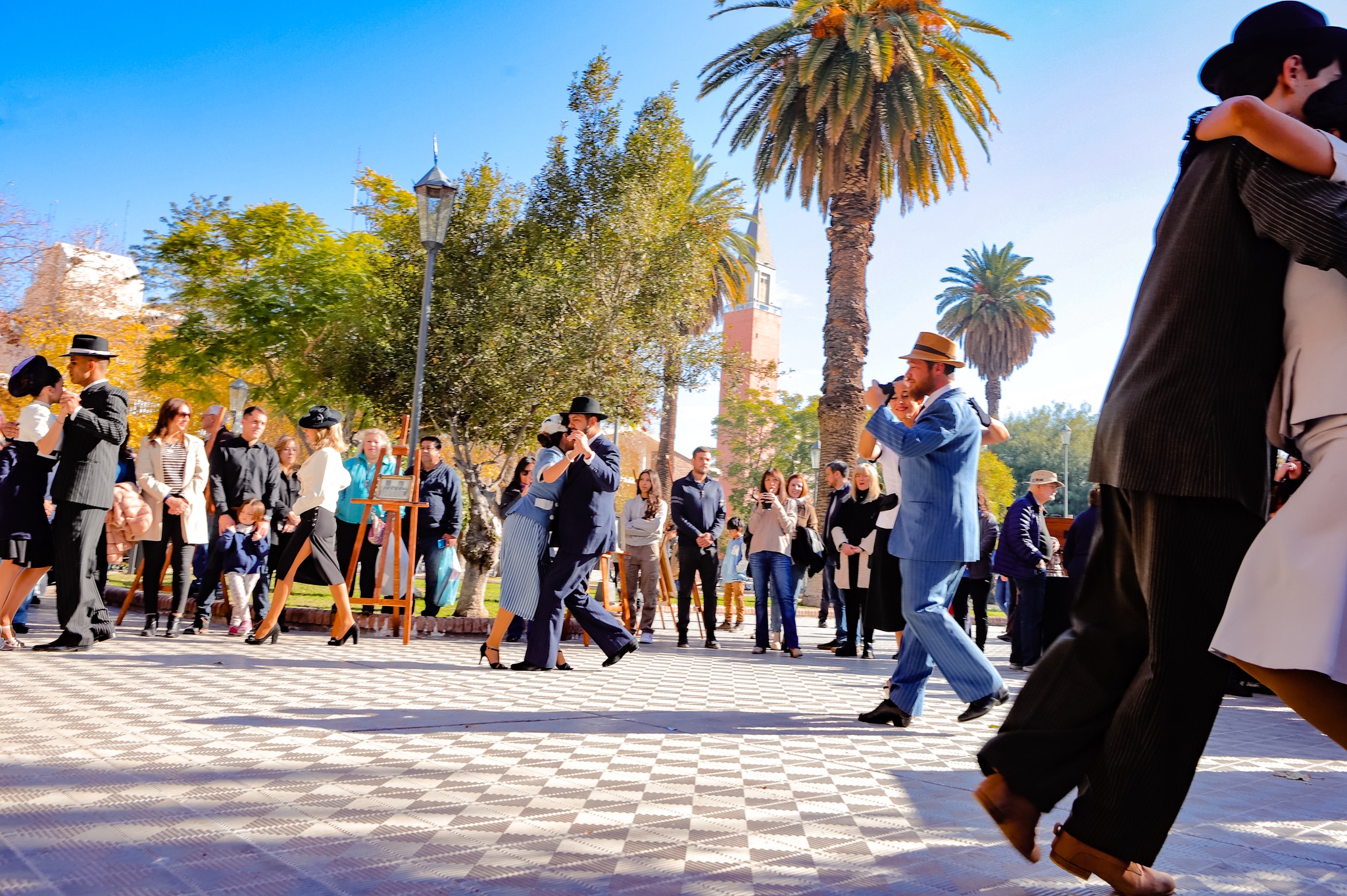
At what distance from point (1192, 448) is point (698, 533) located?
30.6 feet

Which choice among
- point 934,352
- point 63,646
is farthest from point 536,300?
point 934,352

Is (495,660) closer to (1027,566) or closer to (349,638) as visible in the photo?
(349,638)

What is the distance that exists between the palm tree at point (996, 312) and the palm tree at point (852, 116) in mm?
31725

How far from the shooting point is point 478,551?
13.6m

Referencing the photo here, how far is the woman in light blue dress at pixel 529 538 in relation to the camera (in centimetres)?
794

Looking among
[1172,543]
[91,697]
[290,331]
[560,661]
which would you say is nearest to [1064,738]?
[1172,543]

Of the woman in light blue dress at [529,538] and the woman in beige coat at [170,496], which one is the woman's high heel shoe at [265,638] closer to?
the woman in beige coat at [170,496]

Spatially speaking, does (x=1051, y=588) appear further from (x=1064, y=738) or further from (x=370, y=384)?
(x=370, y=384)

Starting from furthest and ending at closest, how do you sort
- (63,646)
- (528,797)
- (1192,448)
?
(63,646) → (528,797) → (1192,448)

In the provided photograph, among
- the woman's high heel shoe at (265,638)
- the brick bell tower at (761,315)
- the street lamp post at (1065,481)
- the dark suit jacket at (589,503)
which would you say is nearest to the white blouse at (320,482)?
the woman's high heel shoe at (265,638)

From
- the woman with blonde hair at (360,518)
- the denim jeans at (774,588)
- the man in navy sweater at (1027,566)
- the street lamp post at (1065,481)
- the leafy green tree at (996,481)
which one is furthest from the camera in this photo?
the street lamp post at (1065,481)

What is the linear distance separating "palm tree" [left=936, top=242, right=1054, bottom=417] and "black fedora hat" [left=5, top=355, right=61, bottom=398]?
48613 mm

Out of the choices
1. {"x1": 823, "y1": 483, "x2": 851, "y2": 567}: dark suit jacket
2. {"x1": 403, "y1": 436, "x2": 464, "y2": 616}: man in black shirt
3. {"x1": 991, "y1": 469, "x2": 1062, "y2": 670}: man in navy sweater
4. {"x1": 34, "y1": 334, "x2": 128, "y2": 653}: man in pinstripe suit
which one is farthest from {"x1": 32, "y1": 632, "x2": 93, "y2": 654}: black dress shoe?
{"x1": 991, "y1": 469, "x2": 1062, "y2": 670}: man in navy sweater

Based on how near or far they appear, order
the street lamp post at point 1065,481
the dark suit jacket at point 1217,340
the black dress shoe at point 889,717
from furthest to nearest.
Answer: the street lamp post at point 1065,481 → the black dress shoe at point 889,717 → the dark suit jacket at point 1217,340
